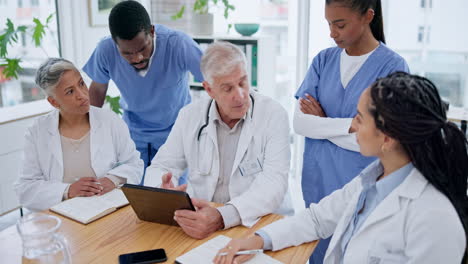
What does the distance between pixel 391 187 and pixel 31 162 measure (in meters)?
1.58

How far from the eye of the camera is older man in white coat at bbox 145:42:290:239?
1.73m

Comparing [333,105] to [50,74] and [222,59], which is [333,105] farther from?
[50,74]

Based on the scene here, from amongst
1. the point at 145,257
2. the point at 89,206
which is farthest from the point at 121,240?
the point at 89,206

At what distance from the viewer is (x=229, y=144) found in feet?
6.10

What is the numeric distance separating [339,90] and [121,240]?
3.79 feet

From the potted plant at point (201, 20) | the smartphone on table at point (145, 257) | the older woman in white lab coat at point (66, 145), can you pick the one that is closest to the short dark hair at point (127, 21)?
the older woman in white lab coat at point (66, 145)

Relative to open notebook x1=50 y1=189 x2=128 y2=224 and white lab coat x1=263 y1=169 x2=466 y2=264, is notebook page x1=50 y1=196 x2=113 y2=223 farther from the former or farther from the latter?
white lab coat x1=263 y1=169 x2=466 y2=264

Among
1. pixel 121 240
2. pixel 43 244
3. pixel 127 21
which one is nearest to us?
pixel 43 244

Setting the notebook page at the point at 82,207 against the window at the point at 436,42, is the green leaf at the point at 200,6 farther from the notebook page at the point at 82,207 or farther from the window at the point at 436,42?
the notebook page at the point at 82,207

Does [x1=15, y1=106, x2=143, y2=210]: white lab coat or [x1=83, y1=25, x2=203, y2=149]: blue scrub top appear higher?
[x1=83, y1=25, x2=203, y2=149]: blue scrub top

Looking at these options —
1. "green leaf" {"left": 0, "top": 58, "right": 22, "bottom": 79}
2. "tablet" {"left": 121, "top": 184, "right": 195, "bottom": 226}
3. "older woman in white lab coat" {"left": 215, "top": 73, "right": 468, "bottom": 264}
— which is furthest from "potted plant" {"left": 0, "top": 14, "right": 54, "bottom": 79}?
"older woman in white lab coat" {"left": 215, "top": 73, "right": 468, "bottom": 264}

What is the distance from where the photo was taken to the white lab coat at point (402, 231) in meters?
1.03

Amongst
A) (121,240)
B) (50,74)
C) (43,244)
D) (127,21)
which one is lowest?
(121,240)

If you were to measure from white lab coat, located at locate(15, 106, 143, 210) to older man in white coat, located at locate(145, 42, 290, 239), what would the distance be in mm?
255
